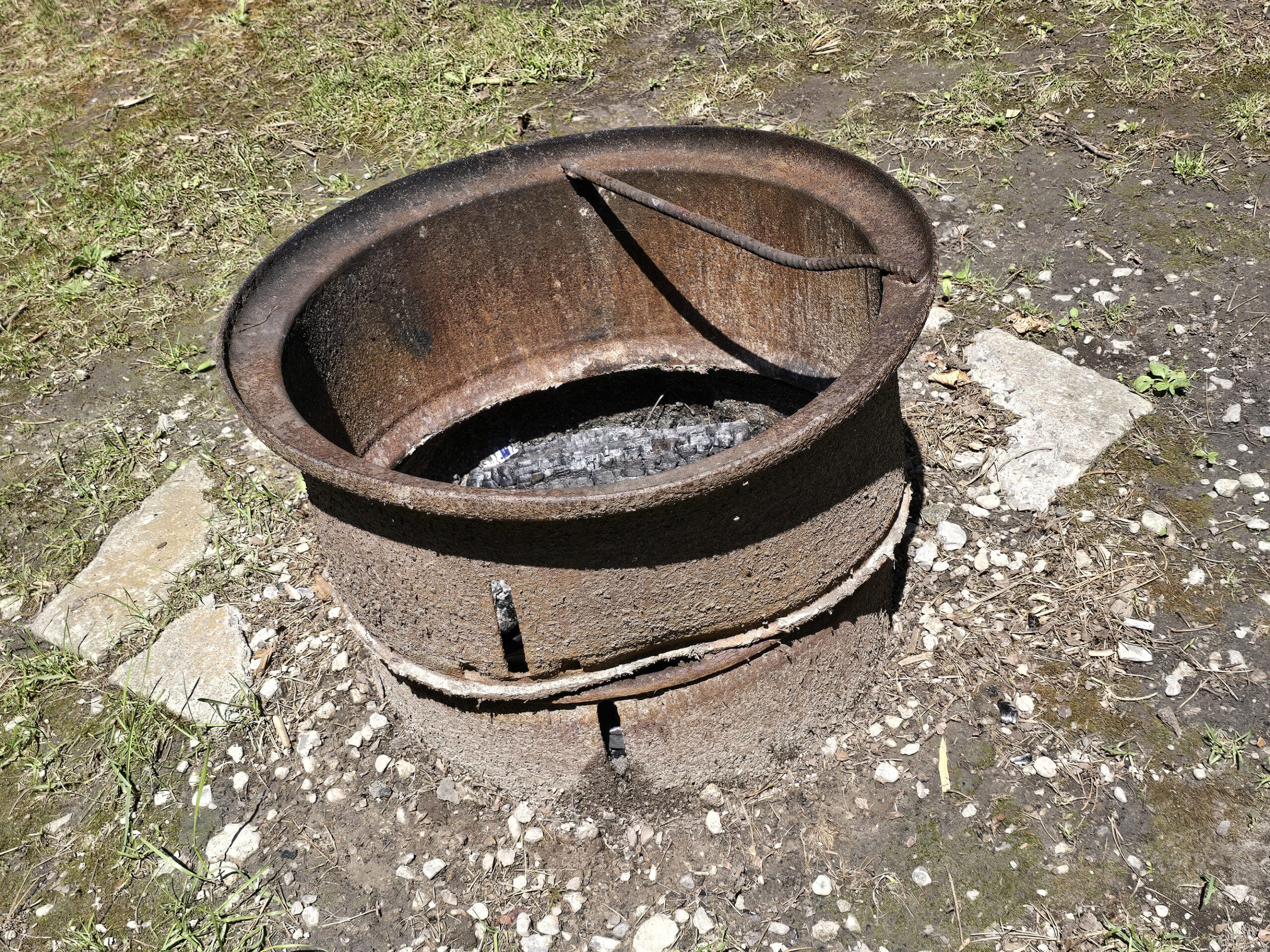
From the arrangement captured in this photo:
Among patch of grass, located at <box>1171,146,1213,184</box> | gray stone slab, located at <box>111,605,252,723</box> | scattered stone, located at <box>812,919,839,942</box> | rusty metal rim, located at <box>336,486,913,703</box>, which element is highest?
rusty metal rim, located at <box>336,486,913,703</box>

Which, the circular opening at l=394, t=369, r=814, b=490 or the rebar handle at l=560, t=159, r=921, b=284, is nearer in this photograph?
the rebar handle at l=560, t=159, r=921, b=284

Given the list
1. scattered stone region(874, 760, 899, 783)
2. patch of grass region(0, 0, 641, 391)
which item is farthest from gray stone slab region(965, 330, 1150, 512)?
patch of grass region(0, 0, 641, 391)

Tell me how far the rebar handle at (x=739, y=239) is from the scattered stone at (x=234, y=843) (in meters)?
1.90

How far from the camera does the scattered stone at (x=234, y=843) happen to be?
246 centimetres

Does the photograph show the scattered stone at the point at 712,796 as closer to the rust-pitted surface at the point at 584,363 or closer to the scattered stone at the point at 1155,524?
the rust-pitted surface at the point at 584,363

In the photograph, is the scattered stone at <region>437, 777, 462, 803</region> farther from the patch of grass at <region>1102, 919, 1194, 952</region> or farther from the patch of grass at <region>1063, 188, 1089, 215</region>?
the patch of grass at <region>1063, 188, 1089, 215</region>

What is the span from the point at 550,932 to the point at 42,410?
319 centimetres

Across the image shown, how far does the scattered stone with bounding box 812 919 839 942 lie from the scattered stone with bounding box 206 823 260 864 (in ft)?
4.57

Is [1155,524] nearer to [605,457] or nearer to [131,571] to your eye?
[605,457]

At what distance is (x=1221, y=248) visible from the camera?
368cm

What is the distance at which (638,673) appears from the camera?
84.2 inches

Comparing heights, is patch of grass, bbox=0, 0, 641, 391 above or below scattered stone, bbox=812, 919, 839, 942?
above

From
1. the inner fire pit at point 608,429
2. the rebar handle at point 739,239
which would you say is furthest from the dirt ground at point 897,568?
the rebar handle at point 739,239

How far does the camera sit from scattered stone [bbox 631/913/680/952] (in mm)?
2195
